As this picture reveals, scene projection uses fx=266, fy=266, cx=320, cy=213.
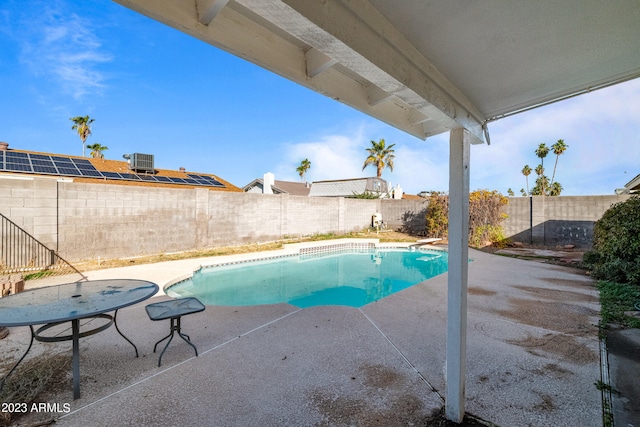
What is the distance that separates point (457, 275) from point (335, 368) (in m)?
1.41

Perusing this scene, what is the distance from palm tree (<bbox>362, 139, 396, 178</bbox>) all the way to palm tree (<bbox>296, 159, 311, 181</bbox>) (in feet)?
32.3

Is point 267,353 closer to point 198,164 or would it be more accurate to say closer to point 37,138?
point 198,164

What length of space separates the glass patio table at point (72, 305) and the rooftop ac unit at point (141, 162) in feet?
35.4

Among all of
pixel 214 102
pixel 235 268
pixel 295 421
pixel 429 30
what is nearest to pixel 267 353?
pixel 295 421

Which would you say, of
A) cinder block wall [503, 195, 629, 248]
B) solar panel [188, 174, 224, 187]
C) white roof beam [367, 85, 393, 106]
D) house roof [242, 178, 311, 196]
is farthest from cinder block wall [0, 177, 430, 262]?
house roof [242, 178, 311, 196]

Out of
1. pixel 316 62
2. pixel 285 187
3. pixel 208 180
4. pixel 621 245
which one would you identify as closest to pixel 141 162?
pixel 208 180

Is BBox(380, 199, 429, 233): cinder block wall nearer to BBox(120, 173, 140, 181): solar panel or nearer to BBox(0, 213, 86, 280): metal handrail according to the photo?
BBox(120, 173, 140, 181): solar panel

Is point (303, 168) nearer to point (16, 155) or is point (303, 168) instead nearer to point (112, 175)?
point (112, 175)

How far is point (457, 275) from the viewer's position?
1.83 m

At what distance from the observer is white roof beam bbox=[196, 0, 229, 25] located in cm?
110

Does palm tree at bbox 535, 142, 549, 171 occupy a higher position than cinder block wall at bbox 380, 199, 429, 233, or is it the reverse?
palm tree at bbox 535, 142, 549, 171

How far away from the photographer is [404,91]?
1429 millimetres

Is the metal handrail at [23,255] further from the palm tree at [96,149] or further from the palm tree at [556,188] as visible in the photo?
the palm tree at [556,188]

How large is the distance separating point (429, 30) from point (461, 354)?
198cm
